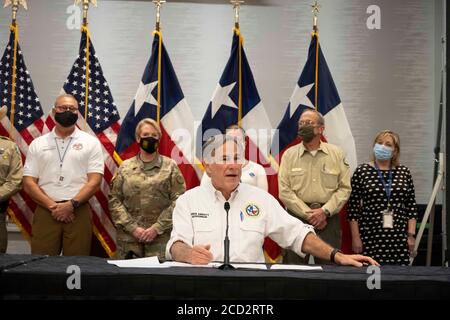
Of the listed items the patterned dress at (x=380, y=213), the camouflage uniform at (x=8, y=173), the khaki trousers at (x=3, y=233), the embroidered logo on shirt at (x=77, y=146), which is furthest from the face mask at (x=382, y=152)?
the khaki trousers at (x=3, y=233)

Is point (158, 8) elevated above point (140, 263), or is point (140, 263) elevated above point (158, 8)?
point (158, 8)

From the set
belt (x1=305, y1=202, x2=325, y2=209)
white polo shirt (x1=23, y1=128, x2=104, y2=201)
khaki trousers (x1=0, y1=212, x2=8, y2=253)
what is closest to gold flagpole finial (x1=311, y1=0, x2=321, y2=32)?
belt (x1=305, y1=202, x2=325, y2=209)

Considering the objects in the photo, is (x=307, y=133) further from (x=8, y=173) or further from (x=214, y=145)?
(x=8, y=173)

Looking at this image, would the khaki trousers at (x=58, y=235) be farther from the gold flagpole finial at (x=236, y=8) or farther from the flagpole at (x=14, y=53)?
the gold flagpole finial at (x=236, y=8)

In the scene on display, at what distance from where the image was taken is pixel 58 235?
514 centimetres

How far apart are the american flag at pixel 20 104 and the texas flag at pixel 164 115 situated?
2.67 feet

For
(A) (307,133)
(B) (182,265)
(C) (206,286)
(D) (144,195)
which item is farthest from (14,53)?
(C) (206,286)

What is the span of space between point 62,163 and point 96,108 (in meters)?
0.74

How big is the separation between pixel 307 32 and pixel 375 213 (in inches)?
85.5

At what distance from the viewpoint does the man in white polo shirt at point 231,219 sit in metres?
3.15

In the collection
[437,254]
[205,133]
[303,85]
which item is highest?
[303,85]
